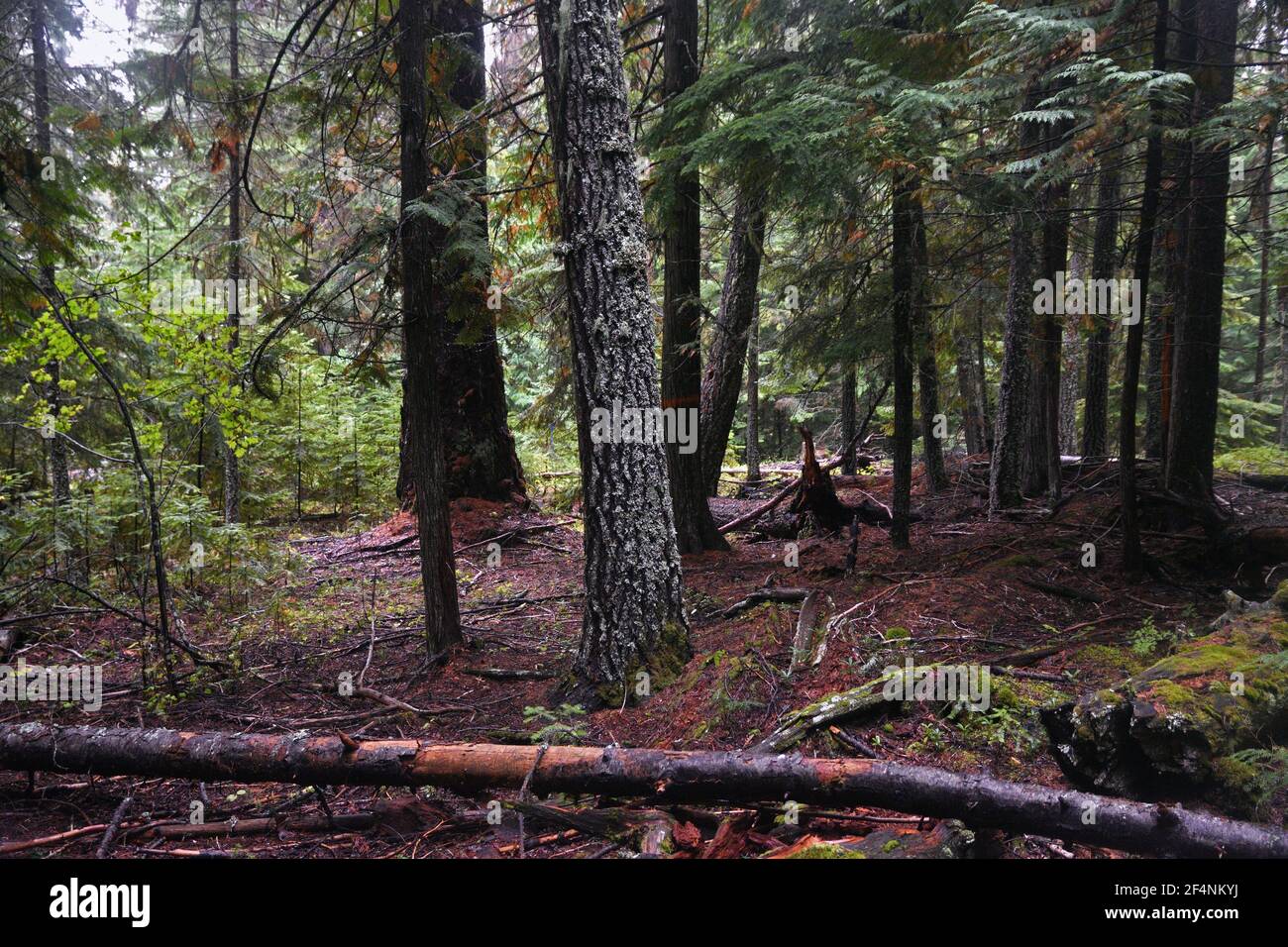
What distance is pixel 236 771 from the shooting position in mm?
4055

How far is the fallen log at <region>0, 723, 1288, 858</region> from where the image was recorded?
2.84 m

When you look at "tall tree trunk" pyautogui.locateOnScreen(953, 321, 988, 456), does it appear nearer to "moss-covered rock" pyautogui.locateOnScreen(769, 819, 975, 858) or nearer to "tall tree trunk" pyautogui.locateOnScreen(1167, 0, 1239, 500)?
"tall tree trunk" pyautogui.locateOnScreen(1167, 0, 1239, 500)

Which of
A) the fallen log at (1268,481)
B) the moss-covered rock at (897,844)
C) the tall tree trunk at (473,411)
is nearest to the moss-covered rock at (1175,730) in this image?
the moss-covered rock at (897,844)

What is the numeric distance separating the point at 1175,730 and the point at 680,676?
2964 millimetres

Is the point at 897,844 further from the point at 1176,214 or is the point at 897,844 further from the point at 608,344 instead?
the point at 1176,214

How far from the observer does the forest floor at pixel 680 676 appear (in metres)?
3.74

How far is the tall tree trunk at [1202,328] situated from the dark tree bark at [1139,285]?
5.87 feet

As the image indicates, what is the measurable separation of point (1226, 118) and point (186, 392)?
1151 cm

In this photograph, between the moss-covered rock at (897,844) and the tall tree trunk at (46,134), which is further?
the tall tree trunk at (46,134)

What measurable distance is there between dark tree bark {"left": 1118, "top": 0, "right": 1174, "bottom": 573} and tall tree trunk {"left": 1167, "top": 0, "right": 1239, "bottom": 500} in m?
1.79

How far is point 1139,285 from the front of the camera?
5.93 metres

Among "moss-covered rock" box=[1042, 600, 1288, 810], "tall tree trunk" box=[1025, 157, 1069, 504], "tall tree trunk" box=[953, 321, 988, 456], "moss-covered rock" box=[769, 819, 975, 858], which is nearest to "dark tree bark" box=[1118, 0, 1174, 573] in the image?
"tall tree trunk" box=[1025, 157, 1069, 504]

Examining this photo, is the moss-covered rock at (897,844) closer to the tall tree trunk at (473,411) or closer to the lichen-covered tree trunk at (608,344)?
the lichen-covered tree trunk at (608,344)

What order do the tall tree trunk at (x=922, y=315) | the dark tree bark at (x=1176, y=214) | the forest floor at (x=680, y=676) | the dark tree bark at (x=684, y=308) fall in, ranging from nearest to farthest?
1. the forest floor at (x=680, y=676)
2. the dark tree bark at (x=1176, y=214)
3. the tall tree trunk at (x=922, y=315)
4. the dark tree bark at (x=684, y=308)
